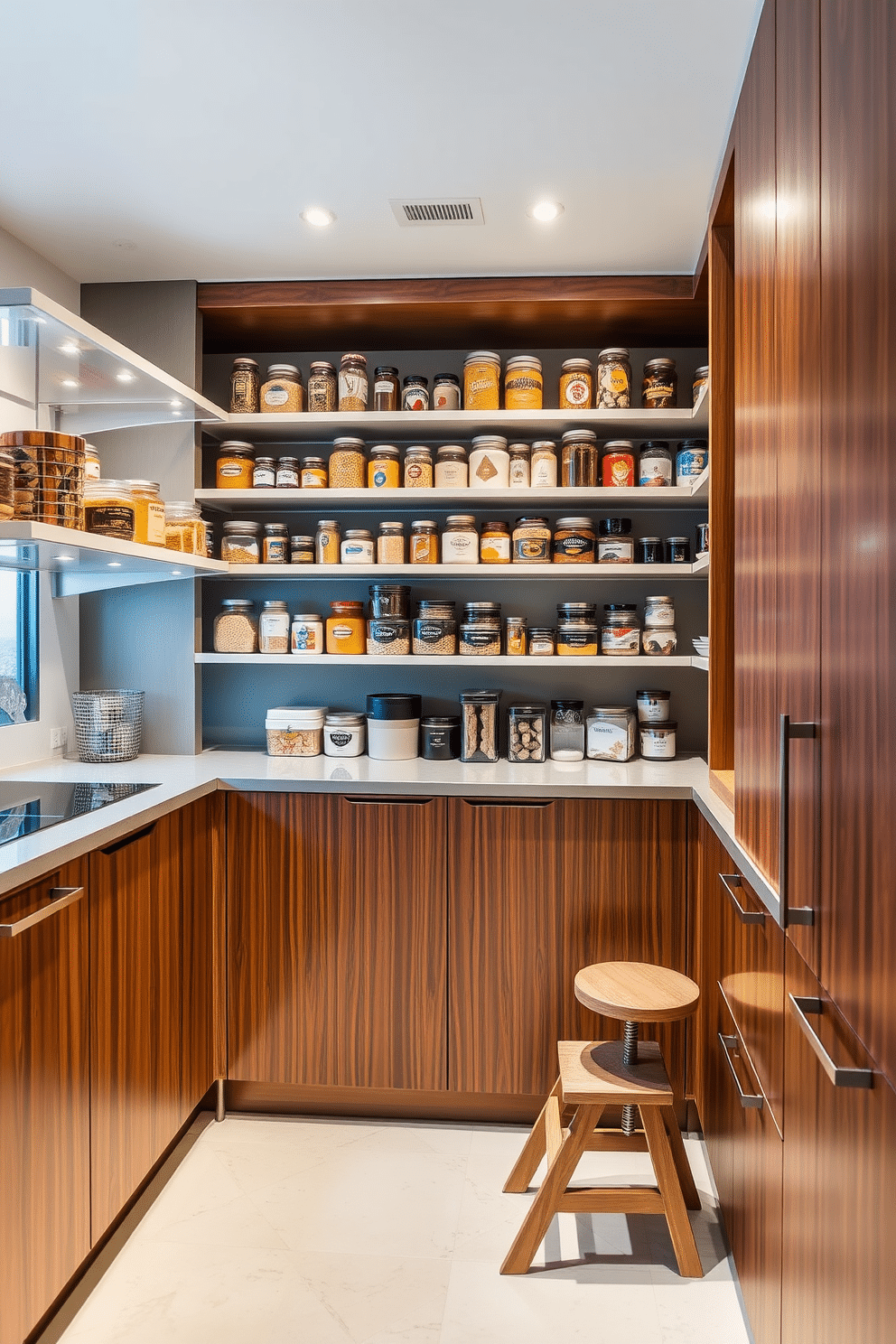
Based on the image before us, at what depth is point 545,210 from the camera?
7.69 ft

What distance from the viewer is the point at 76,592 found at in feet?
9.22

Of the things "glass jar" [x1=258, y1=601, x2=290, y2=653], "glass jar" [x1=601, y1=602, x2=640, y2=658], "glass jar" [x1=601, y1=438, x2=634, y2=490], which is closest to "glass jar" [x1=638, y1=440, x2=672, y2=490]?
"glass jar" [x1=601, y1=438, x2=634, y2=490]

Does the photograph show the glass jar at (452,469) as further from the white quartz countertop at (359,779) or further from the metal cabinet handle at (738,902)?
the metal cabinet handle at (738,902)

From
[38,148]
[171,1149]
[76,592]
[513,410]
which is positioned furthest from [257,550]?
[171,1149]

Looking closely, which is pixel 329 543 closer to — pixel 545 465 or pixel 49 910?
pixel 545 465

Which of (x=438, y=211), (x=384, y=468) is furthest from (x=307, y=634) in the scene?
(x=438, y=211)

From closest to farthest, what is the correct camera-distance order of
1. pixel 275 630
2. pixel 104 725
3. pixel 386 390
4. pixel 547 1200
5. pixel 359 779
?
pixel 547 1200 < pixel 359 779 < pixel 104 725 < pixel 386 390 < pixel 275 630

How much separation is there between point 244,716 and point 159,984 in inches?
45.5

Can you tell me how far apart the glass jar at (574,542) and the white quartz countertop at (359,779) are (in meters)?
0.61

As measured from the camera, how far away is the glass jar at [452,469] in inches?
111

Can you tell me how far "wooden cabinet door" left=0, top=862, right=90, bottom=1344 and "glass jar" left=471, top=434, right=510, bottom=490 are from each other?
1607mm

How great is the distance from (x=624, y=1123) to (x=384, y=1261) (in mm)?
591

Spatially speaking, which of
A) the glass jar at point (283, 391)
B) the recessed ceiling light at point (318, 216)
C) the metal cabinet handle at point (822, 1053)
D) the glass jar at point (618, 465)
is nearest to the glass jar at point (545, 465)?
the glass jar at point (618, 465)

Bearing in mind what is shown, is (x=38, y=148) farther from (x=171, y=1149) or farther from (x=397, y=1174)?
(x=397, y=1174)
